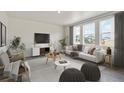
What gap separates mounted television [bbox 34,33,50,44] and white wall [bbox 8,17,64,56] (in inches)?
7.9

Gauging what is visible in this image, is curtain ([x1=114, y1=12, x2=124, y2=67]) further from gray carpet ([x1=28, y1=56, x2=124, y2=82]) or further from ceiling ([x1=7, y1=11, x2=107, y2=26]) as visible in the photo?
ceiling ([x1=7, y1=11, x2=107, y2=26])

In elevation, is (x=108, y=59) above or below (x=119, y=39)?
below

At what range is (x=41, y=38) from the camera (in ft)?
20.1

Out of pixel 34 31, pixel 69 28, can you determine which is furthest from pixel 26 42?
pixel 69 28

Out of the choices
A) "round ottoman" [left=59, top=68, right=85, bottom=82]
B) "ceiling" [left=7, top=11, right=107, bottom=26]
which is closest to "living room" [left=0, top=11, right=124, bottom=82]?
"ceiling" [left=7, top=11, right=107, bottom=26]

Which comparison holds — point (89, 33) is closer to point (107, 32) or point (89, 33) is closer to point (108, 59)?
point (107, 32)

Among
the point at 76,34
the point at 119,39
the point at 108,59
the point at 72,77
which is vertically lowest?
the point at 108,59

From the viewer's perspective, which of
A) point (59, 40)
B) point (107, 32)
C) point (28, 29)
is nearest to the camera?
point (107, 32)

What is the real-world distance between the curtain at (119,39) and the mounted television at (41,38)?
4.18 meters

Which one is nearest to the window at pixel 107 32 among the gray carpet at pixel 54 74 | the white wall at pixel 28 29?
the gray carpet at pixel 54 74

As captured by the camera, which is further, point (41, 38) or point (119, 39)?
point (41, 38)

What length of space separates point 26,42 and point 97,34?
4.12 metres

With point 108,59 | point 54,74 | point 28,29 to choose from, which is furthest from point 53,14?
point 108,59

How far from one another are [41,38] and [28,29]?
1.00m
